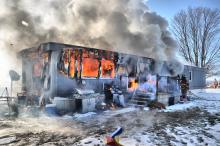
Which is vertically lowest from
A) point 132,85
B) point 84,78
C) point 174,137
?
point 174,137

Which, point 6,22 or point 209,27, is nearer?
point 6,22

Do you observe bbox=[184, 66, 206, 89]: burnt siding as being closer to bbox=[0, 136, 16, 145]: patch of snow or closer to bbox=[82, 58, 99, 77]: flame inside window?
bbox=[82, 58, 99, 77]: flame inside window

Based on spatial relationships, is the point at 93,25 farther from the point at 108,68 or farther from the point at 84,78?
the point at 84,78

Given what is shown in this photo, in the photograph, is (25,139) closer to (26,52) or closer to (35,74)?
(35,74)

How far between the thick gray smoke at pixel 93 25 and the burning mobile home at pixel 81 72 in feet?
8.49

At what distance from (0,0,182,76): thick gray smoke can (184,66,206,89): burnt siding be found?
236 inches

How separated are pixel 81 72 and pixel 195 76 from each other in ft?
57.7

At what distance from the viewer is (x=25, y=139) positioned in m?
5.41

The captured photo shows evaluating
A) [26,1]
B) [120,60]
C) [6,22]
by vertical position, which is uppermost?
[26,1]

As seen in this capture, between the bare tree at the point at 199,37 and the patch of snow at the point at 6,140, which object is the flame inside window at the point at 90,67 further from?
the bare tree at the point at 199,37

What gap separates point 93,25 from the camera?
16984mm

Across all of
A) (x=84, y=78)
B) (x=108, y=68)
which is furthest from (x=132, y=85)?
(x=84, y=78)

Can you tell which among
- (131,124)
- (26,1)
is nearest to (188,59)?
(26,1)

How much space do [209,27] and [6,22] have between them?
33.0m
